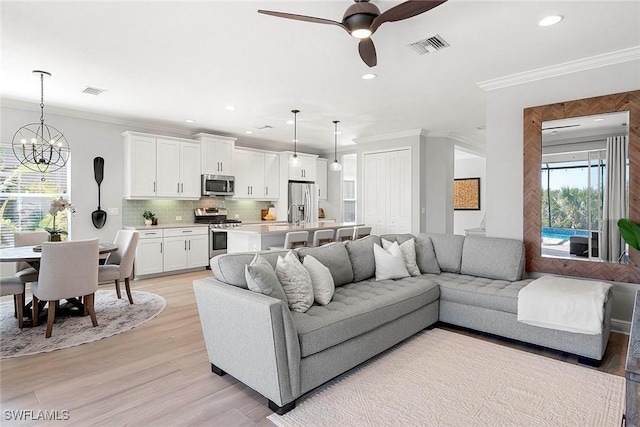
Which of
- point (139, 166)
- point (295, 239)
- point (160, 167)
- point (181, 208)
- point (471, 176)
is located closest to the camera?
point (295, 239)

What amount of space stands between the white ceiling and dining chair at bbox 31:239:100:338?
1896 mm

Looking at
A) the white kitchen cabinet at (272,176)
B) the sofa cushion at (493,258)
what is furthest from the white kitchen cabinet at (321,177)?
the sofa cushion at (493,258)

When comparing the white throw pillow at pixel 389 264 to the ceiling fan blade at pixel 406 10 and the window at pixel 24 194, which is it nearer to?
the ceiling fan blade at pixel 406 10

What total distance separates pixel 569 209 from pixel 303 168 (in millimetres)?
5910

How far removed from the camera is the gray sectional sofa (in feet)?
7.12

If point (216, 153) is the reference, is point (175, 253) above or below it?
below

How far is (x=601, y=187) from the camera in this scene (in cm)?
364

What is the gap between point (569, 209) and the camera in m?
3.82

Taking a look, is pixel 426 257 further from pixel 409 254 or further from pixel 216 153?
pixel 216 153

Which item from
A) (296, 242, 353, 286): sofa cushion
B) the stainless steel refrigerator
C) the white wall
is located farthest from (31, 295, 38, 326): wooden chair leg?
the white wall

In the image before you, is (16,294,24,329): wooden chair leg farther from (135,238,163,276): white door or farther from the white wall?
the white wall

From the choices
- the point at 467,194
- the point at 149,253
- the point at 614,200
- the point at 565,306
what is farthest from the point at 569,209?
the point at 467,194

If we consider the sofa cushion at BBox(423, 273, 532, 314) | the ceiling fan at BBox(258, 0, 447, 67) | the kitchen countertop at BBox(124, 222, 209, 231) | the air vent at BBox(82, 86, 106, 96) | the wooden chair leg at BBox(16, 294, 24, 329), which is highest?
the air vent at BBox(82, 86, 106, 96)

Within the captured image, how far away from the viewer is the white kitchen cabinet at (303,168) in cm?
839
